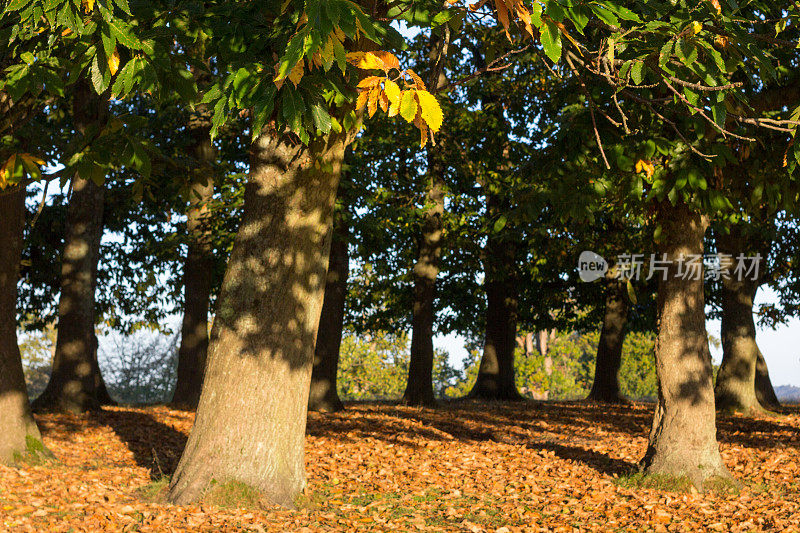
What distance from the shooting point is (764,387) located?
1952 cm

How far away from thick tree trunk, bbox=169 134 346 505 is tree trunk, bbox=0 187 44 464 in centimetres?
335

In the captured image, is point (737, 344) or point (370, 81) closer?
point (370, 81)

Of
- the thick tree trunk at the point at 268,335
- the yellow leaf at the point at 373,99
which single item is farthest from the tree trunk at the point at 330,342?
the yellow leaf at the point at 373,99

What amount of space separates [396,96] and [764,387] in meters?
18.9

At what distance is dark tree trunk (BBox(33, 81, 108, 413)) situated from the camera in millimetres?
13883

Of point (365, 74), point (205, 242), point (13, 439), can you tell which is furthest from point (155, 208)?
point (365, 74)

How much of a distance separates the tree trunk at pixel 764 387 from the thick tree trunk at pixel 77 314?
54.7ft

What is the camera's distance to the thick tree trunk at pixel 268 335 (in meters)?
6.61

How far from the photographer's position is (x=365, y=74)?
237 inches

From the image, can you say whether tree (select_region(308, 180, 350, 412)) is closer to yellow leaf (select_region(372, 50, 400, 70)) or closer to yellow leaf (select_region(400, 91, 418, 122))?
yellow leaf (select_region(372, 50, 400, 70))

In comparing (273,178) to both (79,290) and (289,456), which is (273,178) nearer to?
(289,456)

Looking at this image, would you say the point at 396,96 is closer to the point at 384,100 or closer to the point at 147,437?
the point at 384,100

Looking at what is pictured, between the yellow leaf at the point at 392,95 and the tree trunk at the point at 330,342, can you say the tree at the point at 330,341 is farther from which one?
the yellow leaf at the point at 392,95

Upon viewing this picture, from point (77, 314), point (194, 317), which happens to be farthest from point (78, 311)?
point (194, 317)
